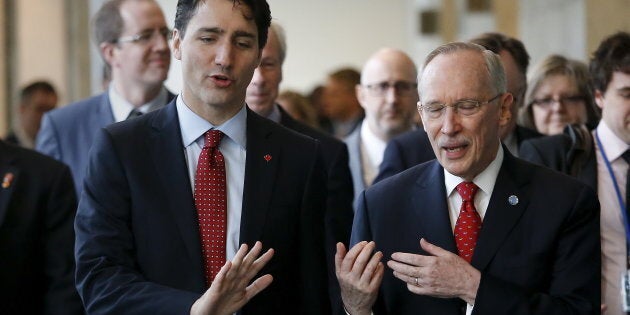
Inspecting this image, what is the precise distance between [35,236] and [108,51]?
69.1 inches

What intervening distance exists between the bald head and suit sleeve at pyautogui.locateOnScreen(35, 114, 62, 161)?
186cm

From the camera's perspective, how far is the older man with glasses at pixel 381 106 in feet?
23.6

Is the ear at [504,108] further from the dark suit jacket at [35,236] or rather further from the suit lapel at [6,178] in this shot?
the suit lapel at [6,178]

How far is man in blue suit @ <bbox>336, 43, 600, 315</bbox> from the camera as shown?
4.08 metres

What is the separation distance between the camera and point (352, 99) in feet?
36.8

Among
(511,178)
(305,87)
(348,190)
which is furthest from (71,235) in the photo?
(305,87)

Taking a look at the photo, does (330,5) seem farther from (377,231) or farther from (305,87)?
(377,231)

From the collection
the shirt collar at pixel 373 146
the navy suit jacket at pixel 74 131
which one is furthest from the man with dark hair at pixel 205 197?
the shirt collar at pixel 373 146

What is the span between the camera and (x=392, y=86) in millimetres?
7469

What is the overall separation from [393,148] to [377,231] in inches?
59.3

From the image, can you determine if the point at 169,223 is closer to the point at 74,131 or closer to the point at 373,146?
the point at 74,131

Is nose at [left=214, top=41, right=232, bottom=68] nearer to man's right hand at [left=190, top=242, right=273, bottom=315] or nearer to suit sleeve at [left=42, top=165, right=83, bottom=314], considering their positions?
man's right hand at [left=190, top=242, right=273, bottom=315]

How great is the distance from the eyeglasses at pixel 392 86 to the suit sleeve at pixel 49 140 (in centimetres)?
198

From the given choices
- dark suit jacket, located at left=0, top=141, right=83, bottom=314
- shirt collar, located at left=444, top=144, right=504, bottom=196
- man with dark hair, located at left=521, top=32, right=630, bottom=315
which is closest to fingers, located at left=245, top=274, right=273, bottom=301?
shirt collar, located at left=444, top=144, right=504, bottom=196
